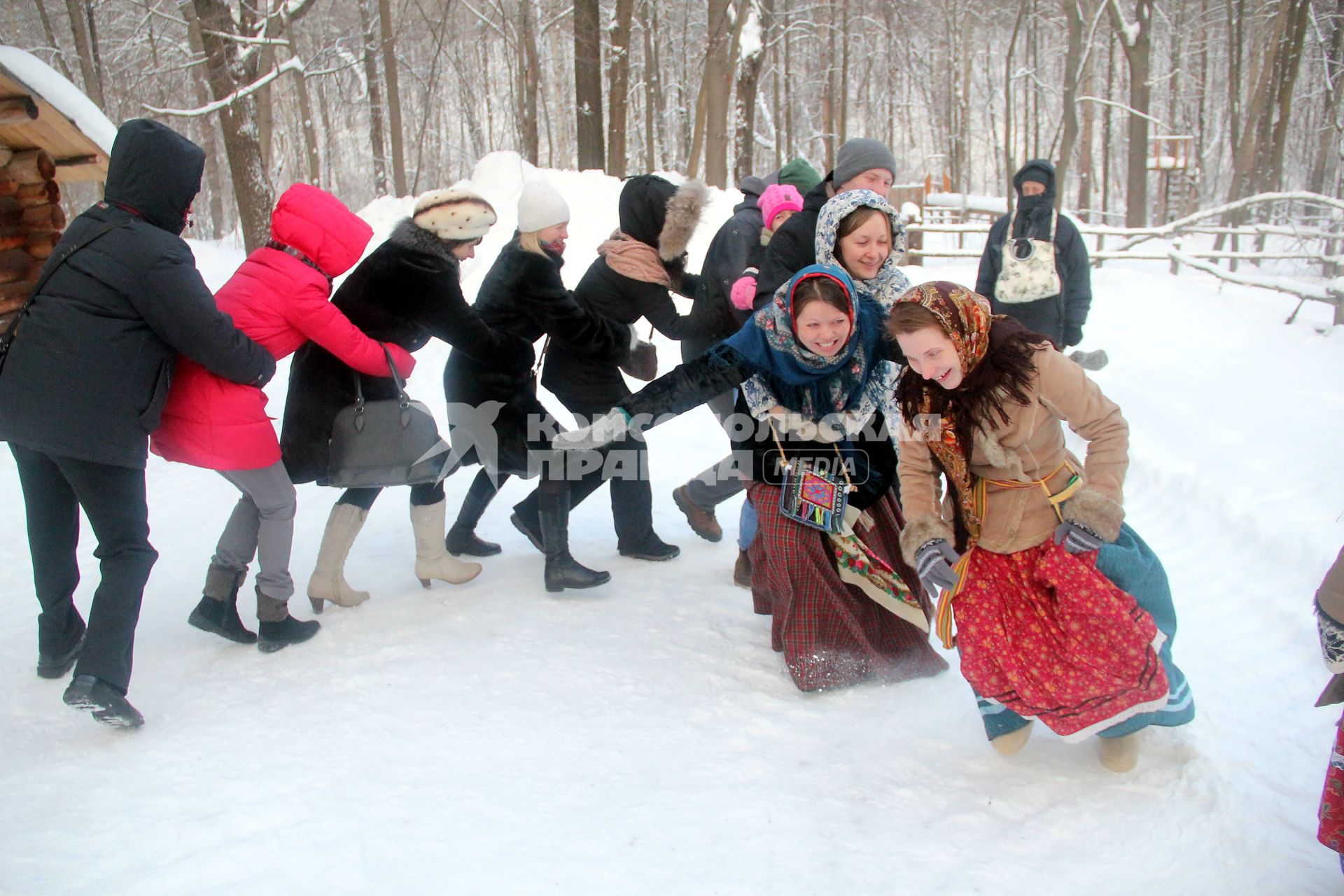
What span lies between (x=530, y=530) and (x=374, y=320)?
1302 millimetres

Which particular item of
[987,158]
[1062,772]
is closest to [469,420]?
[1062,772]

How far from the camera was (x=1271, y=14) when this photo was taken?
18859 millimetres

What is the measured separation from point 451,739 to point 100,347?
1.52 metres

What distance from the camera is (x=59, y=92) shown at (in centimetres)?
555

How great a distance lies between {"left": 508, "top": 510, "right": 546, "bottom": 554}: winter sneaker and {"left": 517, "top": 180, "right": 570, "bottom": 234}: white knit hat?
1372 mm

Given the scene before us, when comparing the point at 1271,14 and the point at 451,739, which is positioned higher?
the point at 1271,14

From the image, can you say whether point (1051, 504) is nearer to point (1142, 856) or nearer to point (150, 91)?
point (1142, 856)

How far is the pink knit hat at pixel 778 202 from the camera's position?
4520mm

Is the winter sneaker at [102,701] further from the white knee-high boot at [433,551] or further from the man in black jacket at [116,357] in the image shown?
the white knee-high boot at [433,551]

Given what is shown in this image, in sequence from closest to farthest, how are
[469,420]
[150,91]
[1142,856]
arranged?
[1142,856] → [469,420] → [150,91]

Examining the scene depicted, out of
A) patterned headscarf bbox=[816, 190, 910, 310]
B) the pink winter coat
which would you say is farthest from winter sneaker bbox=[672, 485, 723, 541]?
the pink winter coat

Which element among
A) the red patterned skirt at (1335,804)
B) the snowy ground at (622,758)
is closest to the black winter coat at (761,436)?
the snowy ground at (622,758)

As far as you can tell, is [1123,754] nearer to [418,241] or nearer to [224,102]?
[418,241]

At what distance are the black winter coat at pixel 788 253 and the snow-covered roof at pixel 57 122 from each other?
4.03 metres
